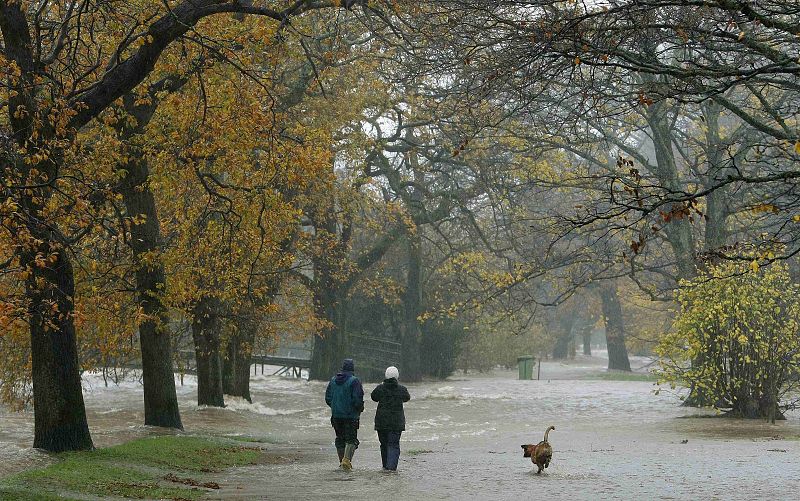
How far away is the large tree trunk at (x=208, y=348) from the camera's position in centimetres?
2619

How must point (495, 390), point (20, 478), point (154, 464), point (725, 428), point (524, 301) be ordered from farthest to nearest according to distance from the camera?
1. point (495, 390)
2. point (524, 301)
3. point (725, 428)
4. point (154, 464)
5. point (20, 478)

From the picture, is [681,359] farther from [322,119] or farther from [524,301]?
[322,119]

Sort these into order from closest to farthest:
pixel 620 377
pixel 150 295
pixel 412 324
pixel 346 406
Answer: pixel 346 406 < pixel 150 295 < pixel 412 324 < pixel 620 377

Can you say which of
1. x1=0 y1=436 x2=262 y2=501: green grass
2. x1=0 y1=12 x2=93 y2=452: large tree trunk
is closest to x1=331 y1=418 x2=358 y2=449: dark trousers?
x1=0 y1=436 x2=262 y2=501: green grass

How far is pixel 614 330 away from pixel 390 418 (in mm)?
50753

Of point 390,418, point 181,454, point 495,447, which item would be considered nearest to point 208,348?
point 495,447

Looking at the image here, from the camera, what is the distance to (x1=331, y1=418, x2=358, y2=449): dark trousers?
55.0ft

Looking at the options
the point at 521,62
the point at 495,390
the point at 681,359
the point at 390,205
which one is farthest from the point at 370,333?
the point at 521,62

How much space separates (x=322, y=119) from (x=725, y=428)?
12.8m

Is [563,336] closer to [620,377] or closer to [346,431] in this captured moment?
[620,377]

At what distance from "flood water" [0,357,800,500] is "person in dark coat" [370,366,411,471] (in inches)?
12.7

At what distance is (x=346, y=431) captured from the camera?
16828mm

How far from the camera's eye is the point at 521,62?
13117 millimetres

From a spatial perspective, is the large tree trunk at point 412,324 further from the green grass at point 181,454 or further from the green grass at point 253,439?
the green grass at point 181,454
